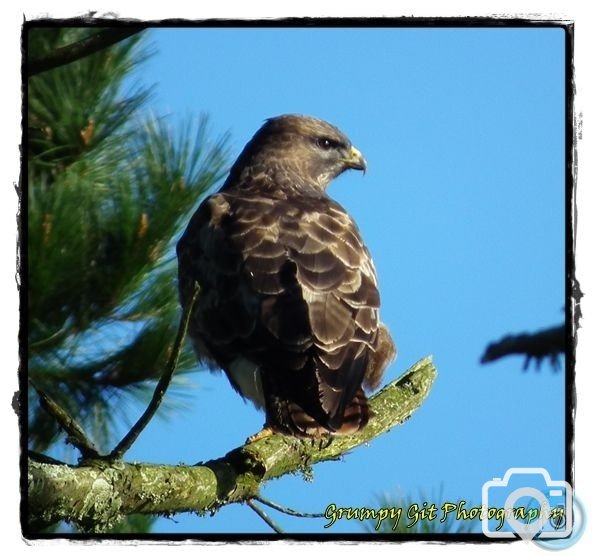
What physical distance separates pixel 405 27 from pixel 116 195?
1.60 m

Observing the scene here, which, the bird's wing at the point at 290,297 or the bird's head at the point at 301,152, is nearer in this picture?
the bird's wing at the point at 290,297

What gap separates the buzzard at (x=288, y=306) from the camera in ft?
15.3

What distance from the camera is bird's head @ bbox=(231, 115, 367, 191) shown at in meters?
6.64

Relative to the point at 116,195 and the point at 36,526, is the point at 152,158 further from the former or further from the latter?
the point at 36,526

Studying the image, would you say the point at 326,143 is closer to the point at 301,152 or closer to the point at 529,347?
the point at 301,152

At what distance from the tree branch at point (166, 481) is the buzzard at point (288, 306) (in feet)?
0.70

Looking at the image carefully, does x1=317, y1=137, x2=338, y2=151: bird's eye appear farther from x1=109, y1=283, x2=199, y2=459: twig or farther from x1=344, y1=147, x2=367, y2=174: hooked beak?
x1=109, y1=283, x2=199, y2=459: twig

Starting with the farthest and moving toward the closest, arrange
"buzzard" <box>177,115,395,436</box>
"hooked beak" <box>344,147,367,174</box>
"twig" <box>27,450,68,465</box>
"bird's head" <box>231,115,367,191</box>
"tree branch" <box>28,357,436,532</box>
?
"hooked beak" <box>344,147,367,174</box> → "bird's head" <box>231,115,367,191</box> → "buzzard" <box>177,115,395,436</box> → "twig" <box>27,450,68,465</box> → "tree branch" <box>28,357,436,532</box>

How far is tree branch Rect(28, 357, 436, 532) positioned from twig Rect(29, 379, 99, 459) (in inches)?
2.4

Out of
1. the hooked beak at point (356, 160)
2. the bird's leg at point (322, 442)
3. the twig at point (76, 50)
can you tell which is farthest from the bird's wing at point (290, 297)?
the hooked beak at point (356, 160)

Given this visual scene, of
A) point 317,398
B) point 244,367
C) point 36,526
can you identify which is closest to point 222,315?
point 244,367

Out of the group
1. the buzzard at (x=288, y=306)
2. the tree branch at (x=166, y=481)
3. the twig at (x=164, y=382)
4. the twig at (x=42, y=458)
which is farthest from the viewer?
the buzzard at (x=288, y=306)

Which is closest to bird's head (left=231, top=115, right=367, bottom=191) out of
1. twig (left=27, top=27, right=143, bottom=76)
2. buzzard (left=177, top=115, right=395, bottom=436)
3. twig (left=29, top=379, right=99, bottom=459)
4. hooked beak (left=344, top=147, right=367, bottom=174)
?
hooked beak (left=344, top=147, right=367, bottom=174)

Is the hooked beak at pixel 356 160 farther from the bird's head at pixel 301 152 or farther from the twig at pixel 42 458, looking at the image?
the twig at pixel 42 458
